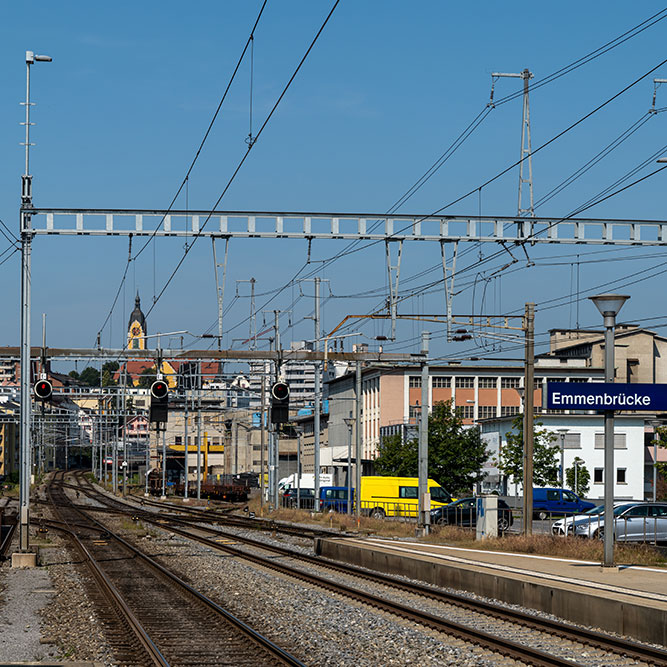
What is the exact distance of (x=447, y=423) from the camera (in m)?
75.5

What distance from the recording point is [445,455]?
7425cm

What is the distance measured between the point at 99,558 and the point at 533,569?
1426 centimetres

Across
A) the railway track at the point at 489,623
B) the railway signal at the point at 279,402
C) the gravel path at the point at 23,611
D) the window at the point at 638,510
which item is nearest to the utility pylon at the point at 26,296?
the gravel path at the point at 23,611

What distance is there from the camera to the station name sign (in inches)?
835

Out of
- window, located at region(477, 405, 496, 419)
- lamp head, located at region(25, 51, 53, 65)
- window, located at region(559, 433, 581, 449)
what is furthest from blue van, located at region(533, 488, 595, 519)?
window, located at region(477, 405, 496, 419)

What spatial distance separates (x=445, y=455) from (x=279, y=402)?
4278 centimetres

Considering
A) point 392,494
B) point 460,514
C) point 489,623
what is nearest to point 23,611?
point 489,623

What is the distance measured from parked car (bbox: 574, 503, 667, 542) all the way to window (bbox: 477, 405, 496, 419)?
231ft

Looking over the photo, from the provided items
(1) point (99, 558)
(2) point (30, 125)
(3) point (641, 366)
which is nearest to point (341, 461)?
(3) point (641, 366)

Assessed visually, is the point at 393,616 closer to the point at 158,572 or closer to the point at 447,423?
the point at 158,572

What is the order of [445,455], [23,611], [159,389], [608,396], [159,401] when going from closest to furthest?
1. [23,611]
2. [608,396]
3. [159,389]
4. [159,401]
5. [445,455]

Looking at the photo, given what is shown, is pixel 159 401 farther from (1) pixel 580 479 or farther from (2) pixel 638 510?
(1) pixel 580 479

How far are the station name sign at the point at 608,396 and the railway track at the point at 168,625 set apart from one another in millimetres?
7747

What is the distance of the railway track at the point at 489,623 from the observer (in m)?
14.0
